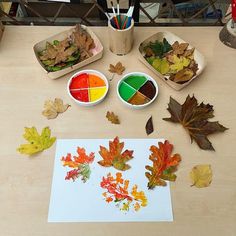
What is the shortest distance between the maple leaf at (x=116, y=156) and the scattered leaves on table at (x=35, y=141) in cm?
13

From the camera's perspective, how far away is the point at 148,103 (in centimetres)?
74

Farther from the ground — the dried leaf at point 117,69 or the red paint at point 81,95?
the dried leaf at point 117,69

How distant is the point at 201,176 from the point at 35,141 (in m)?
0.40

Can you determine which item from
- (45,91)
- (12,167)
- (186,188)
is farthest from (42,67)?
(186,188)

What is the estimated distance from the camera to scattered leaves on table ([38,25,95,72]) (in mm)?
798

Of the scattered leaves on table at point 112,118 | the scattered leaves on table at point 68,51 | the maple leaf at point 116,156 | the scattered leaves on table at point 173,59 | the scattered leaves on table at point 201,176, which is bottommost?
the maple leaf at point 116,156

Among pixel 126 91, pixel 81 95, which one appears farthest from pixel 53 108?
pixel 126 91

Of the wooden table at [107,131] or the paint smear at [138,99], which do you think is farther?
the paint smear at [138,99]

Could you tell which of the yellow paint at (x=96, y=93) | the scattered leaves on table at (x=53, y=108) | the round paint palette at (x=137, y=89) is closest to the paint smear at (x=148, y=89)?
the round paint palette at (x=137, y=89)

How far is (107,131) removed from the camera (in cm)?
73

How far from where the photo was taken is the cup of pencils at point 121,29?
768mm

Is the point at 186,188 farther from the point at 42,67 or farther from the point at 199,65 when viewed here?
the point at 42,67

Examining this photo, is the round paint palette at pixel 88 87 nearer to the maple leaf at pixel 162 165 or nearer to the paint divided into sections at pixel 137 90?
the paint divided into sections at pixel 137 90

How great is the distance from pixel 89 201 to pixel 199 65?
0.46 meters
